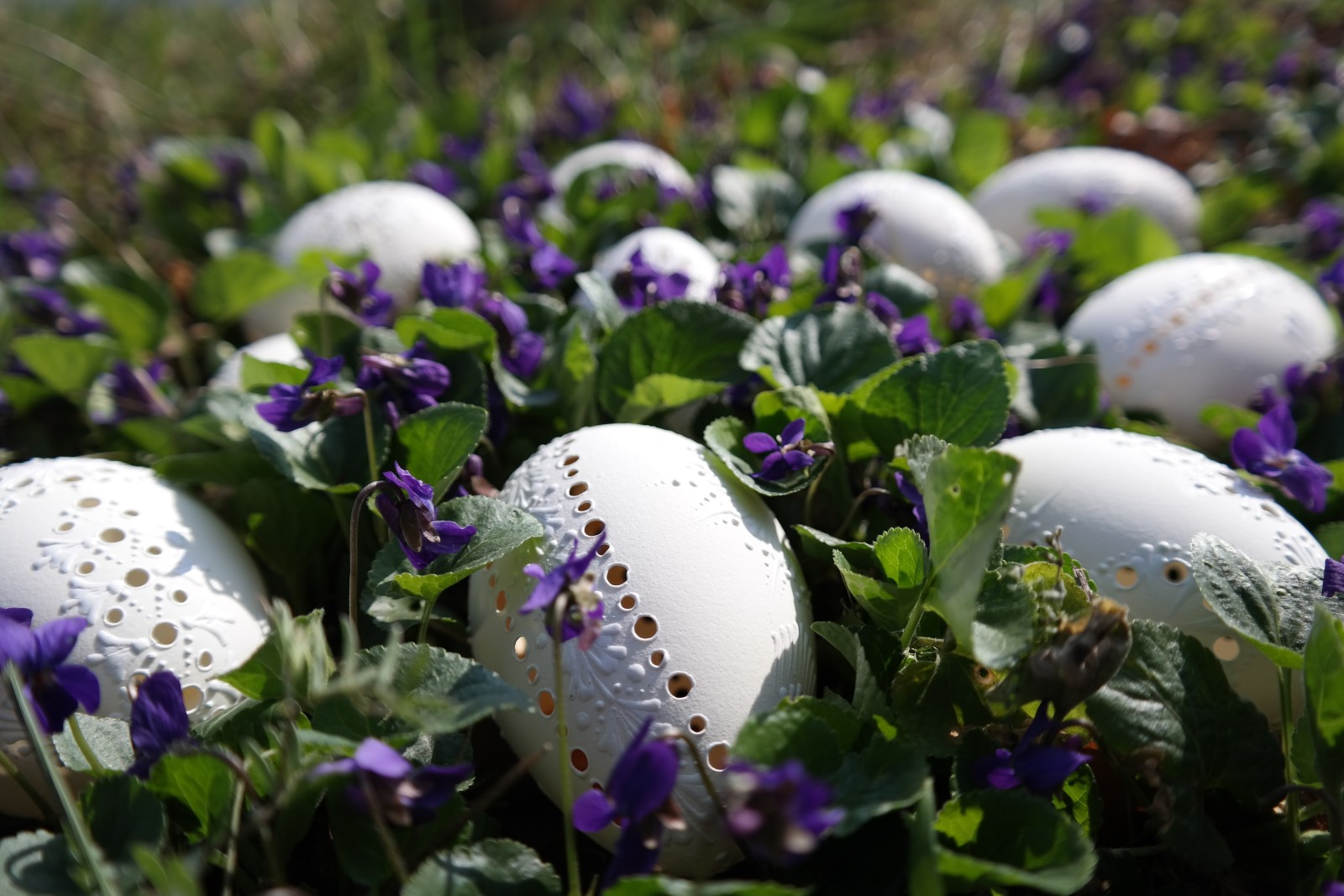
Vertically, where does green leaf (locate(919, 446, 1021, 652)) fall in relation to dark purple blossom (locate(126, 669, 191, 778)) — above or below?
above

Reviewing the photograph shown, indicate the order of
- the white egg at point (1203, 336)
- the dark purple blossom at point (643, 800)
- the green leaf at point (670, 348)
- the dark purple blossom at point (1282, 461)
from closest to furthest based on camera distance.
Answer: the dark purple blossom at point (643, 800) < the dark purple blossom at point (1282, 461) < the green leaf at point (670, 348) < the white egg at point (1203, 336)

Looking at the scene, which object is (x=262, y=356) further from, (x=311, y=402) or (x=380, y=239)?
(x=311, y=402)

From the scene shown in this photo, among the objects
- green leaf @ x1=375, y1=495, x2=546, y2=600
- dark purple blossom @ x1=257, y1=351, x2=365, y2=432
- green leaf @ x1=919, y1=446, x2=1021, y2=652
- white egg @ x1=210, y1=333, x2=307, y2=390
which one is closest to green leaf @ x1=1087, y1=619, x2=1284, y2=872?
green leaf @ x1=919, y1=446, x2=1021, y2=652

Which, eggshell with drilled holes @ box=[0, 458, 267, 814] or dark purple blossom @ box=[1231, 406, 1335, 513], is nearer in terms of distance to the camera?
eggshell with drilled holes @ box=[0, 458, 267, 814]

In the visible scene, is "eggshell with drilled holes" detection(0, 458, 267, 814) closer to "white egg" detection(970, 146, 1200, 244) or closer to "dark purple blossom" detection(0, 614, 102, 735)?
"dark purple blossom" detection(0, 614, 102, 735)

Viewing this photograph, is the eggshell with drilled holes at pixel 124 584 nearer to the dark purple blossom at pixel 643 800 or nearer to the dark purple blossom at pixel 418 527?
the dark purple blossom at pixel 418 527

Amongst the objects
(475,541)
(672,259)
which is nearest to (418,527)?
(475,541)

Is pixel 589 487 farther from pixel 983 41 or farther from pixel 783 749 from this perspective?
pixel 983 41

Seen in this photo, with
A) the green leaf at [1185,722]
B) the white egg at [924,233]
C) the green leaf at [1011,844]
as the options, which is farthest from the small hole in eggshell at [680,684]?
the white egg at [924,233]
